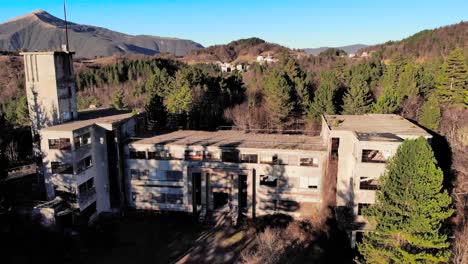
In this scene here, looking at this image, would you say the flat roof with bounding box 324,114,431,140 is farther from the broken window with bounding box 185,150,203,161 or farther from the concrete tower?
the concrete tower

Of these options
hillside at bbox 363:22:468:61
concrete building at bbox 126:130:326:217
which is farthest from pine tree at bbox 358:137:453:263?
hillside at bbox 363:22:468:61

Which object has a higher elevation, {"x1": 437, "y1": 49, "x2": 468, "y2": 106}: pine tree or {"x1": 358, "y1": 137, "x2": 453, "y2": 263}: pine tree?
{"x1": 437, "y1": 49, "x2": 468, "y2": 106}: pine tree


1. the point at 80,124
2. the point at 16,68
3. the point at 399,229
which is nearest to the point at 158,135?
the point at 80,124

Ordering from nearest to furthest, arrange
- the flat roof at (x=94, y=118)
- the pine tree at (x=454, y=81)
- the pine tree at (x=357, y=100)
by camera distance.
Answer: the flat roof at (x=94, y=118) → the pine tree at (x=357, y=100) → the pine tree at (x=454, y=81)

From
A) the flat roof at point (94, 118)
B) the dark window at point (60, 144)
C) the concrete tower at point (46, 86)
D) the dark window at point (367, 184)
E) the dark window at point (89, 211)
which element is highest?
the concrete tower at point (46, 86)

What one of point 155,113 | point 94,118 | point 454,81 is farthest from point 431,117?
point 94,118

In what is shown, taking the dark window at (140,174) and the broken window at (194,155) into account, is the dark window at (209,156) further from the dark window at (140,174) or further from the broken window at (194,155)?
the dark window at (140,174)

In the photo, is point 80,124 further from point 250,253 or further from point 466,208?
point 466,208

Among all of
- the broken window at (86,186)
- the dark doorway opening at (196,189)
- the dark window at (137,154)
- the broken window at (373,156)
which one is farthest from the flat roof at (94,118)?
the broken window at (373,156)
